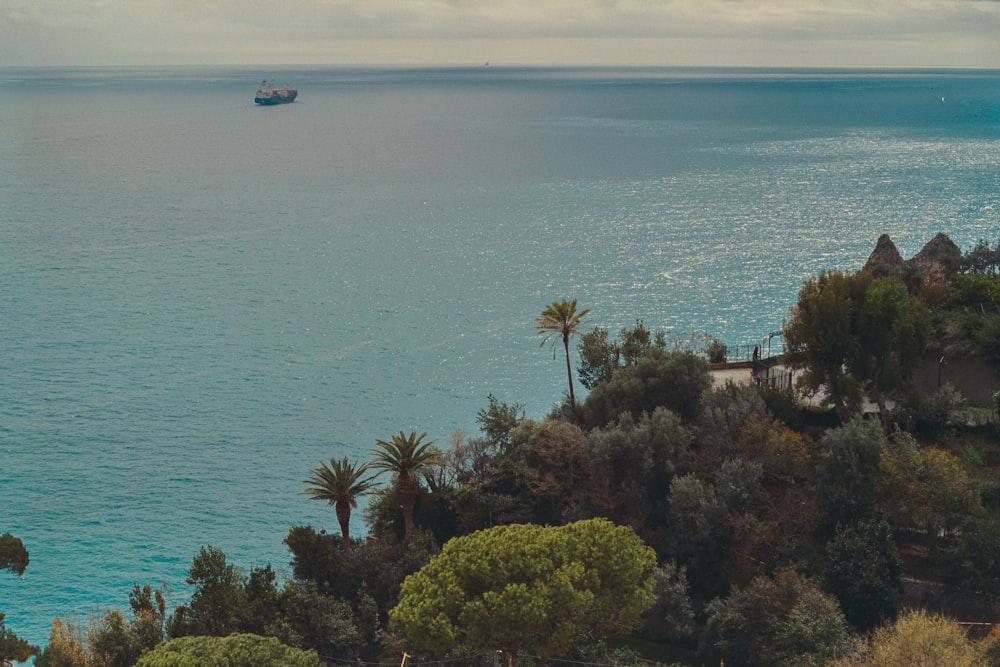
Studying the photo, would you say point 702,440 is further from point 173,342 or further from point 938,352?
point 173,342

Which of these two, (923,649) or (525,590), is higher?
(525,590)

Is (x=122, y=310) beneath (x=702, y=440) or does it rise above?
above

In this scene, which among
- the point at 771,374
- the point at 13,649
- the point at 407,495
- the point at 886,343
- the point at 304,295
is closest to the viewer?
the point at 13,649

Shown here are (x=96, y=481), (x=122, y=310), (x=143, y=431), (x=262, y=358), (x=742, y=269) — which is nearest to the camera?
(x=96, y=481)

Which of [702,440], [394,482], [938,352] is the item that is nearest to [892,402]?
[938,352]

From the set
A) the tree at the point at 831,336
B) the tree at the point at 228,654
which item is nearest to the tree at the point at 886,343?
the tree at the point at 831,336

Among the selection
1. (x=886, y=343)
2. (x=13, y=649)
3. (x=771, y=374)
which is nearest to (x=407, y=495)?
(x=13, y=649)

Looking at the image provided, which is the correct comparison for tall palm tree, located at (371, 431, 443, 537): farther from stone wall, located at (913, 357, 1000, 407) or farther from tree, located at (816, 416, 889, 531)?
stone wall, located at (913, 357, 1000, 407)

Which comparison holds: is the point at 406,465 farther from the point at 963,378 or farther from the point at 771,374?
the point at 963,378
